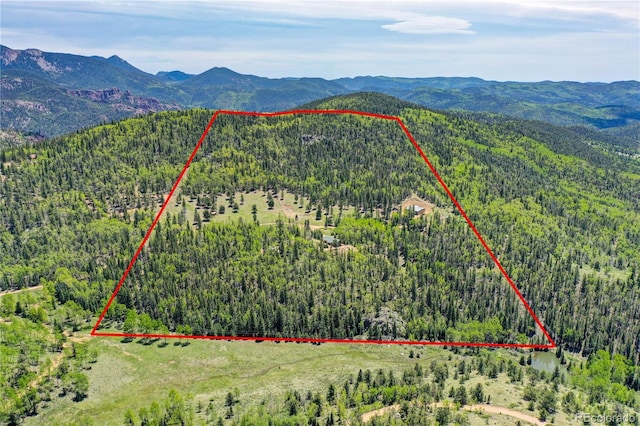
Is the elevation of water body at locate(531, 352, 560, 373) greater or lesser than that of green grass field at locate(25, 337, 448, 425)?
lesser

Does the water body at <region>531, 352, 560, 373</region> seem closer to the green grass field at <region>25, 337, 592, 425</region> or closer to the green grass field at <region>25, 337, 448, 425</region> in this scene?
the green grass field at <region>25, 337, 592, 425</region>

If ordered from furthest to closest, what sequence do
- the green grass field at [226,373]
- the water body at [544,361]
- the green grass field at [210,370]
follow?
the water body at [544,361]
the green grass field at [210,370]
the green grass field at [226,373]

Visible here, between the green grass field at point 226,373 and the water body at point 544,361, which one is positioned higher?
the green grass field at point 226,373

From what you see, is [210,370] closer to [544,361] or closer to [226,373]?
[226,373]

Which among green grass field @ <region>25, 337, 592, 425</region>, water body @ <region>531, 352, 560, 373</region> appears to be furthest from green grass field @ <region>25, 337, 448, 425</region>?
water body @ <region>531, 352, 560, 373</region>

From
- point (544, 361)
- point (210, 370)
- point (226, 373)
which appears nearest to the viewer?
point (226, 373)

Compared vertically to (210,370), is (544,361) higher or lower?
lower

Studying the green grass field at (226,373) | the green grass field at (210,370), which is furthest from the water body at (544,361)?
the green grass field at (210,370)

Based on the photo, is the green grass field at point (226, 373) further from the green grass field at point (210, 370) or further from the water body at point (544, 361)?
the water body at point (544, 361)

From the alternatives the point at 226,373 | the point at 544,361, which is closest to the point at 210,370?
the point at 226,373
